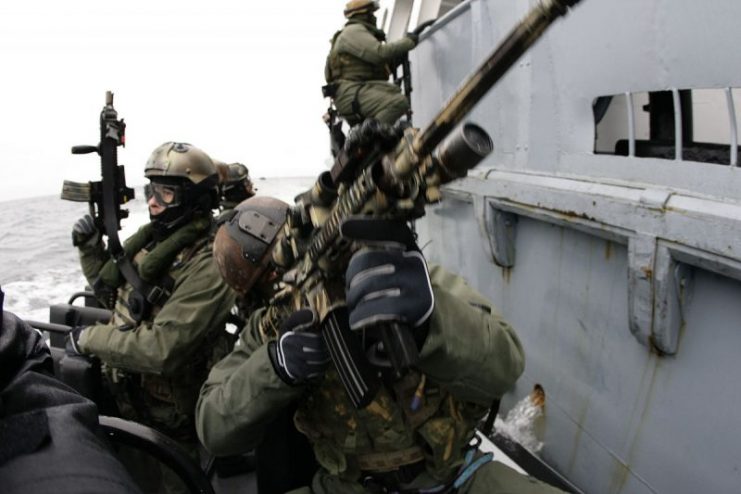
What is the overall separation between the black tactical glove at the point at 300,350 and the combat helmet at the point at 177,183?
1448 mm

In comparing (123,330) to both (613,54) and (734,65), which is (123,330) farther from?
(734,65)

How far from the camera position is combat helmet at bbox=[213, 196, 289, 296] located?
1946 millimetres

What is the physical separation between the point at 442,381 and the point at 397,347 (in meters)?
0.37

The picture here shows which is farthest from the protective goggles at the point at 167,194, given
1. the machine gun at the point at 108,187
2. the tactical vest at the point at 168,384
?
the machine gun at the point at 108,187

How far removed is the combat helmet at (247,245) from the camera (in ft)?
6.39

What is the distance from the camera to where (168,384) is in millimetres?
2723

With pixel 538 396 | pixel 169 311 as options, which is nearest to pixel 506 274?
pixel 538 396

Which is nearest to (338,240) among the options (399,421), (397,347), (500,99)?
(397,347)

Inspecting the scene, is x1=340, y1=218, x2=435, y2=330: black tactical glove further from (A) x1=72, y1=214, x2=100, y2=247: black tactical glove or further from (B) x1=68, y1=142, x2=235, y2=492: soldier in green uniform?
(A) x1=72, y1=214, x2=100, y2=247: black tactical glove

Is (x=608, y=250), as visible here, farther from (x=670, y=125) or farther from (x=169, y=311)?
(x=169, y=311)

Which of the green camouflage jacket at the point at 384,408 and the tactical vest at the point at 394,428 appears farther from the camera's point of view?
the tactical vest at the point at 394,428

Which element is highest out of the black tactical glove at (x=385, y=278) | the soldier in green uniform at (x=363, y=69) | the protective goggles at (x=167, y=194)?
the soldier in green uniform at (x=363, y=69)

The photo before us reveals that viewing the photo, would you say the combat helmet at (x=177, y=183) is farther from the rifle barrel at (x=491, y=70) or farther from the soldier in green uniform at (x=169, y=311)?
the rifle barrel at (x=491, y=70)

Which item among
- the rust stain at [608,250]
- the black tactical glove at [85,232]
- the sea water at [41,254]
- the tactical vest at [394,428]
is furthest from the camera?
the sea water at [41,254]
